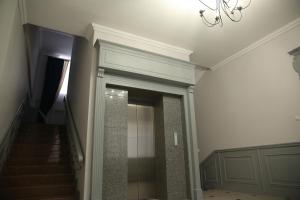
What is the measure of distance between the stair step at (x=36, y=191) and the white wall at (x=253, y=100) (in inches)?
142

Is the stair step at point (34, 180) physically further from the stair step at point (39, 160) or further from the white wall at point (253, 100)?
the white wall at point (253, 100)

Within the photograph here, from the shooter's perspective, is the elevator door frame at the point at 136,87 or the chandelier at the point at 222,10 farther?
the chandelier at the point at 222,10

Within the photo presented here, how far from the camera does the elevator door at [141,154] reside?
12.8 ft

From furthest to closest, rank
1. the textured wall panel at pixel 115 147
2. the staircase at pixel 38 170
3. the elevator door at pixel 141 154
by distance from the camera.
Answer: the elevator door at pixel 141 154 → the staircase at pixel 38 170 → the textured wall panel at pixel 115 147

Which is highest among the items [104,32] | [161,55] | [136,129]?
[104,32]

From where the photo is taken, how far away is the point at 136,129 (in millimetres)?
4164

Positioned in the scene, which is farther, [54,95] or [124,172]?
[54,95]

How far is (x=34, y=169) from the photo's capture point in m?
4.05

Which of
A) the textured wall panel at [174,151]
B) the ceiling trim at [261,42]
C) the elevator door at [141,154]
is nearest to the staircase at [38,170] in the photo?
the elevator door at [141,154]

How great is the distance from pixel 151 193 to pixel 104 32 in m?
3.17

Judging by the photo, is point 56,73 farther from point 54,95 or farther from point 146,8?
point 146,8

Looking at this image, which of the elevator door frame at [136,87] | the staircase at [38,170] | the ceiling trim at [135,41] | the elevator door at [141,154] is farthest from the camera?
the elevator door at [141,154]

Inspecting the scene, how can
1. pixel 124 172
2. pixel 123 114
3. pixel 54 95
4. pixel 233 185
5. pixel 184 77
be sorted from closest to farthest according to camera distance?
pixel 124 172 < pixel 123 114 < pixel 184 77 < pixel 233 185 < pixel 54 95

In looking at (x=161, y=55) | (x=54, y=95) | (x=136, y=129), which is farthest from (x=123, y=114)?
(x=54, y=95)
